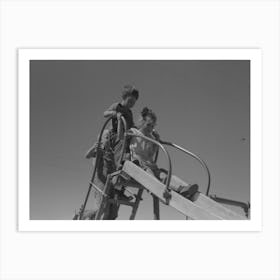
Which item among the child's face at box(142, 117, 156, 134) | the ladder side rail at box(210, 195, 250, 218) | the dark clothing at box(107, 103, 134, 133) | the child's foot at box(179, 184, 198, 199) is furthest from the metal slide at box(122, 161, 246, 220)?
the dark clothing at box(107, 103, 134, 133)

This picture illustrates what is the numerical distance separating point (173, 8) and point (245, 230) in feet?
6.45

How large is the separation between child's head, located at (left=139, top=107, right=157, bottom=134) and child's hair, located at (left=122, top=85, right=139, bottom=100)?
185mm

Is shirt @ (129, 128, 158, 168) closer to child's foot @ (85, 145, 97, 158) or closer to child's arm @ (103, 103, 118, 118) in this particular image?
child's arm @ (103, 103, 118, 118)

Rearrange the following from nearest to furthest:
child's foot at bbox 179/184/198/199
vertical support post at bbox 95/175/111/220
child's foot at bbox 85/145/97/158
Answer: child's foot at bbox 179/184/198/199 → vertical support post at bbox 95/175/111/220 → child's foot at bbox 85/145/97/158

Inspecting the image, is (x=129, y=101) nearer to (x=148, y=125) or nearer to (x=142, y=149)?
(x=148, y=125)

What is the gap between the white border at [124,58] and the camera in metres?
5.17

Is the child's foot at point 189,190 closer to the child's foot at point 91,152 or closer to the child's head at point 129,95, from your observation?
the child's head at point 129,95

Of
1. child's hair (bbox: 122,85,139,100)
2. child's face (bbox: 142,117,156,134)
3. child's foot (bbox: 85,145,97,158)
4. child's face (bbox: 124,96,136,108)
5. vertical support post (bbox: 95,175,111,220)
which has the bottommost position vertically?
vertical support post (bbox: 95,175,111,220)

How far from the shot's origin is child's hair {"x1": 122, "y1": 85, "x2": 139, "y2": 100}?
562 centimetres

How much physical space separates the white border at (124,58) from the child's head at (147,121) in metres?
0.53

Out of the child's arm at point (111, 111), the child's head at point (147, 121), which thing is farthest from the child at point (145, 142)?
the child's arm at point (111, 111)

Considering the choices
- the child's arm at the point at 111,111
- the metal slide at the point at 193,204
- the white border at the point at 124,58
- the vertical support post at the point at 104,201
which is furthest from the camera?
the vertical support post at the point at 104,201

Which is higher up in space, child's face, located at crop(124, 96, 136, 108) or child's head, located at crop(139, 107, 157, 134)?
child's face, located at crop(124, 96, 136, 108)
